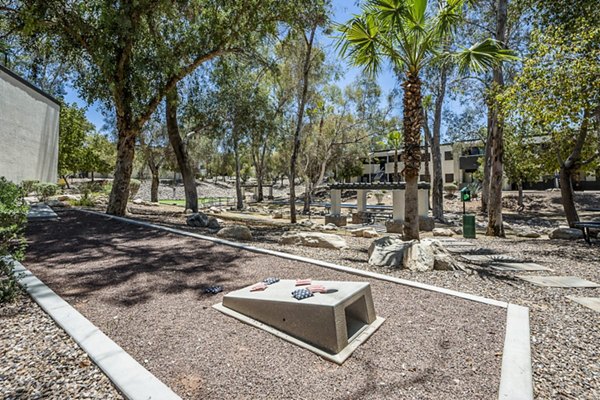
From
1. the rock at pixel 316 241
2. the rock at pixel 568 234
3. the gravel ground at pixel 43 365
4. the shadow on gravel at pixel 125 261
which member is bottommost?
the gravel ground at pixel 43 365

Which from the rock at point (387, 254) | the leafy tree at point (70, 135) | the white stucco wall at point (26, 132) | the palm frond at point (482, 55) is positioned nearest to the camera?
the rock at point (387, 254)

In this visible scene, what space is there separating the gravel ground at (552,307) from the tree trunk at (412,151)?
1.32 m

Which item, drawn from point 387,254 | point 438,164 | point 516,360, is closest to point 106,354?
point 516,360

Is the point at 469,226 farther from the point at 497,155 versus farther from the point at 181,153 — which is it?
the point at 181,153

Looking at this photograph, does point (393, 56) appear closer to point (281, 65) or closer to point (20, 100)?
point (281, 65)

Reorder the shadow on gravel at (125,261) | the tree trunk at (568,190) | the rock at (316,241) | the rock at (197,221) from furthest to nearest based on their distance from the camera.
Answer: the tree trunk at (568,190) → the rock at (197,221) → the rock at (316,241) → the shadow on gravel at (125,261)

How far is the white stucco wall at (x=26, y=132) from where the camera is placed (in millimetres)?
12297

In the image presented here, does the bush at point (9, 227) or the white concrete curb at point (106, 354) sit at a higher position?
the bush at point (9, 227)

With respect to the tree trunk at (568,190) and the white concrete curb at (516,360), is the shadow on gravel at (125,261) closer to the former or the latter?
the white concrete curb at (516,360)

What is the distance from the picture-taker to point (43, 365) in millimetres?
2514

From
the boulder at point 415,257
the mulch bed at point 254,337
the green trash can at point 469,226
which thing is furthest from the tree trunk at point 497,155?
the mulch bed at point 254,337

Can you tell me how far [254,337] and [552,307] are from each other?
3.74 metres

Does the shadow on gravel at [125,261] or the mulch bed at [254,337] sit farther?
the shadow on gravel at [125,261]

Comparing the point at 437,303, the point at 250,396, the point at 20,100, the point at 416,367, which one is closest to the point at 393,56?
the point at 437,303
